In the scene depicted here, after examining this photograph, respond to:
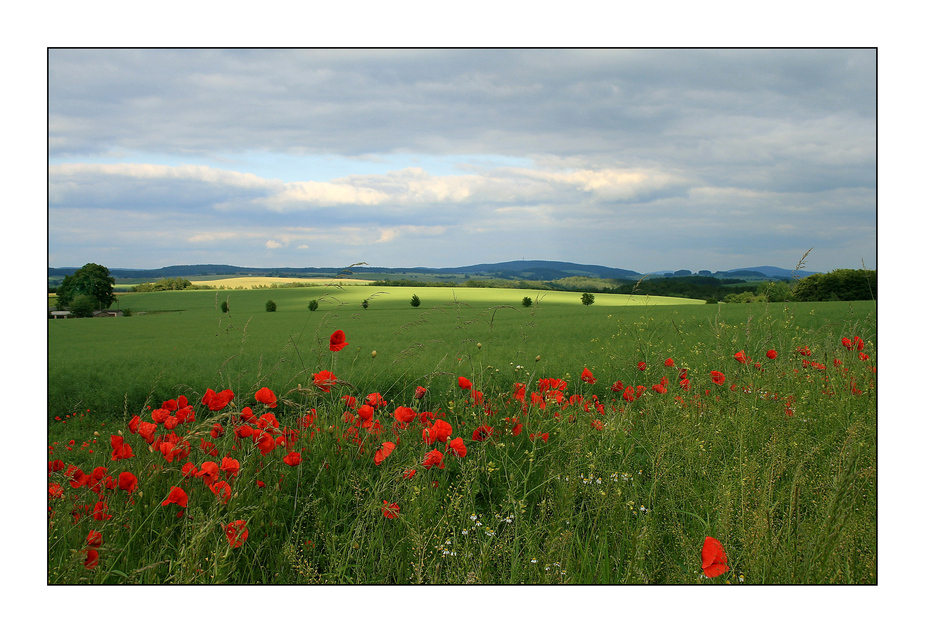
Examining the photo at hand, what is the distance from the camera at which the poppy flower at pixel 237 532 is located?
1626 millimetres

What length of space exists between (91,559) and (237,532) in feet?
1.60

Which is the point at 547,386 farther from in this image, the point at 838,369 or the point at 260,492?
the point at 838,369

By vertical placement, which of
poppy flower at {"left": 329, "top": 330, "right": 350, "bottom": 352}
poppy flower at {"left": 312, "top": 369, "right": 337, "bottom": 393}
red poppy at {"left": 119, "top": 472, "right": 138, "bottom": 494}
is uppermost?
poppy flower at {"left": 329, "top": 330, "right": 350, "bottom": 352}

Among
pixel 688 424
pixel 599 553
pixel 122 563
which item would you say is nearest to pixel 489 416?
pixel 599 553

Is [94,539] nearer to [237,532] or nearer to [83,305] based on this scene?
[237,532]

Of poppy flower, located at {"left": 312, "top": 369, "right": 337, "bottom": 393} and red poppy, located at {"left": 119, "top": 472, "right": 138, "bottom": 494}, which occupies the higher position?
poppy flower, located at {"left": 312, "top": 369, "right": 337, "bottom": 393}

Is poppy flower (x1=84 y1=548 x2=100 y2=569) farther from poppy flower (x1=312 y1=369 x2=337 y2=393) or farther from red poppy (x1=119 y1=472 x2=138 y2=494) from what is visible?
poppy flower (x1=312 y1=369 x2=337 y2=393)

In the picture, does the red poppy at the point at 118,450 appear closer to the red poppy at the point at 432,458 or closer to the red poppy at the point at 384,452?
the red poppy at the point at 384,452

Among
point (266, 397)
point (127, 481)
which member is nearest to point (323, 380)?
point (266, 397)

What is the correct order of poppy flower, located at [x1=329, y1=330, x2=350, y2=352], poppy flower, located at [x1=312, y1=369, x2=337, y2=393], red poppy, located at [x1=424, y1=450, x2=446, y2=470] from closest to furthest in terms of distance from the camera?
red poppy, located at [x1=424, y1=450, x2=446, y2=470], poppy flower, located at [x1=312, y1=369, x2=337, y2=393], poppy flower, located at [x1=329, y1=330, x2=350, y2=352]

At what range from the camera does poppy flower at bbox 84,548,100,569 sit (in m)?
1.64

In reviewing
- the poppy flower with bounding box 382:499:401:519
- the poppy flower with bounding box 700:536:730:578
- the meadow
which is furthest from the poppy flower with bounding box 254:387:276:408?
the poppy flower with bounding box 700:536:730:578

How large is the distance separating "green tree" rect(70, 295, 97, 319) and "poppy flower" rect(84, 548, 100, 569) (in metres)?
3.07

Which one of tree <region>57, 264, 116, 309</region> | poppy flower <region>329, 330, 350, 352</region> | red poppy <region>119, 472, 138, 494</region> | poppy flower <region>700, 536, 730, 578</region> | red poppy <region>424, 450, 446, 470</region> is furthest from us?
tree <region>57, 264, 116, 309</region>
